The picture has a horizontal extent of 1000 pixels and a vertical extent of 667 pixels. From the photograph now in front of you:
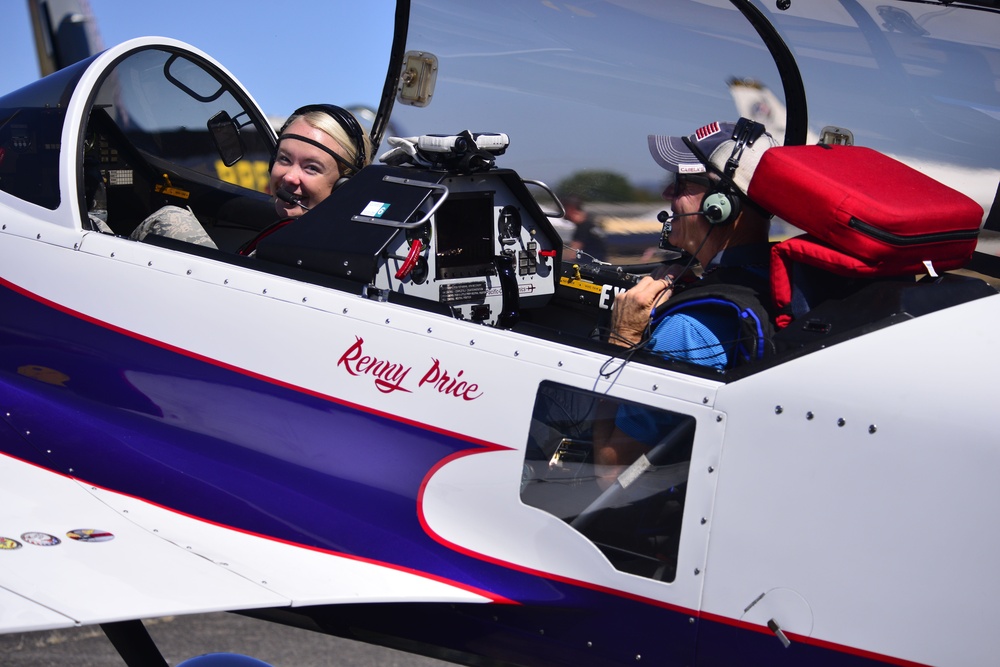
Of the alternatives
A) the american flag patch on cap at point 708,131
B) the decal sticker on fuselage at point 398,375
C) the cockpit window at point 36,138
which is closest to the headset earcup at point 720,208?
the american flag patch on cap at point 708,131

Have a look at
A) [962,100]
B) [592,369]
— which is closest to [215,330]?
[592,369]

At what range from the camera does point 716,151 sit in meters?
2.33

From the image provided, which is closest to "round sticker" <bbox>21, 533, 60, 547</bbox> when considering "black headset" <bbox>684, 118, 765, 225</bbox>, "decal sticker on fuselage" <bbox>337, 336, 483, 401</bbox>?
"decal sticker on fuselage" <bbox>337, 336, 483, 401</bbox>

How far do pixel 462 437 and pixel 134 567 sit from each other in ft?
2.71

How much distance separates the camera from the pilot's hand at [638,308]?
237 centimetres

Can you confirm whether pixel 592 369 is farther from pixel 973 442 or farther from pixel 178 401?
pixel 178 401

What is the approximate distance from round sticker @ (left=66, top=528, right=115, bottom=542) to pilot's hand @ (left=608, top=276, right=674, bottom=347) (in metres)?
1.36

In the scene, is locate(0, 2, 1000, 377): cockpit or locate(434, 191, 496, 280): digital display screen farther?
locate(434, 191, 496, 280): digital display screen

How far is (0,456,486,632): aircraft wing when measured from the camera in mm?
1986

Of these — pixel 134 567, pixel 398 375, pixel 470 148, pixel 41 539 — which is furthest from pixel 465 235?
pixel 41 539

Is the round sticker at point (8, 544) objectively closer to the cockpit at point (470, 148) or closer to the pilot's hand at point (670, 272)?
the cockpit at point (470, 148)

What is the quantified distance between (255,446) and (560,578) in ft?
2.81

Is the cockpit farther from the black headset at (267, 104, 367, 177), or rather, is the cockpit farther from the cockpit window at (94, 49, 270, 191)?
the black headset at (267, 104, 367, 177)

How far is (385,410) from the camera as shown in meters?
2.22
